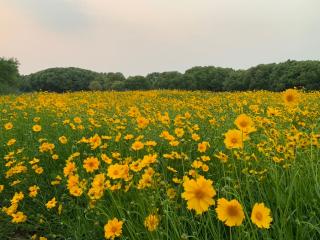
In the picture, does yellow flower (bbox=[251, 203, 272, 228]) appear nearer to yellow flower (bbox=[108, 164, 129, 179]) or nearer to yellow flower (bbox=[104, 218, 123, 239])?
yellow flower (bbox=[104, 218, 123, 239])

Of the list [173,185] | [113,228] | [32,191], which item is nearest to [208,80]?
[173,185]

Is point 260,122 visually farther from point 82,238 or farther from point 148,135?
point 82,238

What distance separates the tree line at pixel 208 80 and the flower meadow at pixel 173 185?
1135 inches

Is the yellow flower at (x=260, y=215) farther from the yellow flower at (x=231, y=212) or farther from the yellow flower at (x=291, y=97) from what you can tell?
the yellow flower at (x=291, y=97)

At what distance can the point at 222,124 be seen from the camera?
491 cm

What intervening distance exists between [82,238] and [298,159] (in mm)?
1751

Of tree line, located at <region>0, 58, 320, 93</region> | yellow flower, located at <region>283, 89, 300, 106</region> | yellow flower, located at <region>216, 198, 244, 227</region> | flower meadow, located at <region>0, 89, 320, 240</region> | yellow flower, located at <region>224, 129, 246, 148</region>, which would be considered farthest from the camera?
tree line, located at <region>0, 58, 320, 93</region>

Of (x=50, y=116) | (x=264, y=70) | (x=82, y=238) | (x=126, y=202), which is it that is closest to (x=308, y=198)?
(x=126, y=202)

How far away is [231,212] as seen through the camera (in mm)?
1291

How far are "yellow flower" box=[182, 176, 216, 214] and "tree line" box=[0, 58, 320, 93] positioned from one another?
102ft

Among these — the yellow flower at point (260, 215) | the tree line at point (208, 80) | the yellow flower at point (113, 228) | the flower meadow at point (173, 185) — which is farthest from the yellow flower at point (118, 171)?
the tree line at point (208, 80)

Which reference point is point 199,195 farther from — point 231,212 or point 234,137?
point 234,137

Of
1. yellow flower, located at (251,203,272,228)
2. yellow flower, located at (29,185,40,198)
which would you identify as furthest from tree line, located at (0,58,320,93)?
yellow flower, located at (251,203,272,228)

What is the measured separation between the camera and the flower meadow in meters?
1.97
